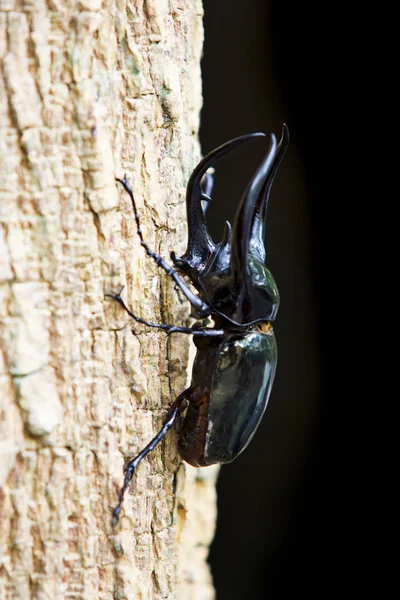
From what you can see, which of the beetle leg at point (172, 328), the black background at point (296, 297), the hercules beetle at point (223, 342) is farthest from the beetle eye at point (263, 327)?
the black background at point (296, 297)

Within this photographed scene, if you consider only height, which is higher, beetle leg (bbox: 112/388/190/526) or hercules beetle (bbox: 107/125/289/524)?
hercules beetle (bbox: 107/125/289/524)

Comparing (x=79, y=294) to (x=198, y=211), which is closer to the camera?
(x=79, y=294)

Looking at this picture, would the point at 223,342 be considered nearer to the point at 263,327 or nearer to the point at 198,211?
the point at 263,327

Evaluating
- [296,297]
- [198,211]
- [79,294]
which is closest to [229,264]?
[198,211]

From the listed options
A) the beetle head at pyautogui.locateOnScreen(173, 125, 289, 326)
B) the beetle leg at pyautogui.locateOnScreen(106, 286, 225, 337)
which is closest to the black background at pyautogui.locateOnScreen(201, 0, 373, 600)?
the beetle head at pyautogui.locateOnScreen(173, 125, 289, 326)

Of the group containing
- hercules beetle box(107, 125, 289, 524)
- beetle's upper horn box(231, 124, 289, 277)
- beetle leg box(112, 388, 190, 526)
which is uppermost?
beetle's upper horn box(231, 124, 289, 277)

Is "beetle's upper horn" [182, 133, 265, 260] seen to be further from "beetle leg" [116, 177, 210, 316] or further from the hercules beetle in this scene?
"beetle leg" [116, 177, 210, 316]
